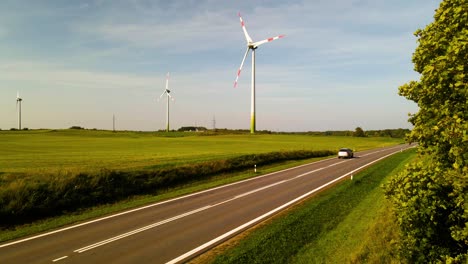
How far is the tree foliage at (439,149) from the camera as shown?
6.70 m

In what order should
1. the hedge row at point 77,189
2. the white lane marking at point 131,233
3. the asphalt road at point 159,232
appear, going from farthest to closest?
the hedge row at point 77,189 → the white lane marking at point 131,233 → the asphalt road at point 159,232

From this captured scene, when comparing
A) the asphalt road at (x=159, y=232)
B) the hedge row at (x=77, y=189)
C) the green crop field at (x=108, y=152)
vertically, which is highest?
the green crop field at (x=108, y=152)

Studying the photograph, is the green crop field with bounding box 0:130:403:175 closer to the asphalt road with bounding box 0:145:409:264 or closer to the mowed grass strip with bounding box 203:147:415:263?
the asphalt road with bounding box 0:145:409:264

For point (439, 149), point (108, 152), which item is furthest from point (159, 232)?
point (108, 152)

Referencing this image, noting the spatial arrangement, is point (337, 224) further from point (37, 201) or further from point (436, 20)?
point (37, 201)

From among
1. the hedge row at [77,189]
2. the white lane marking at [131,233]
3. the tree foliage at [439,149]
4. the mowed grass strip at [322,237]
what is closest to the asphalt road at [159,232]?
the white lane marking at [131,233]

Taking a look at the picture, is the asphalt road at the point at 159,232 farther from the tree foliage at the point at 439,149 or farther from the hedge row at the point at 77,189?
the tree foliage at the point at 439,149

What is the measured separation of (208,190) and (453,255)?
64.8 ft

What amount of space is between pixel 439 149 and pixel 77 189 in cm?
2072

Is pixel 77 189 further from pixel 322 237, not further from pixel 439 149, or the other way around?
pixel 439 149

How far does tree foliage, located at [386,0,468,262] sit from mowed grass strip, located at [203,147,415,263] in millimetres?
1250

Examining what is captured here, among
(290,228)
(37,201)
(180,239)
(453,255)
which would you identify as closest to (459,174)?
(453,255)

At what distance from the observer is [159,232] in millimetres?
15219

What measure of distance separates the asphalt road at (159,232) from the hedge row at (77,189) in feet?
13.5
